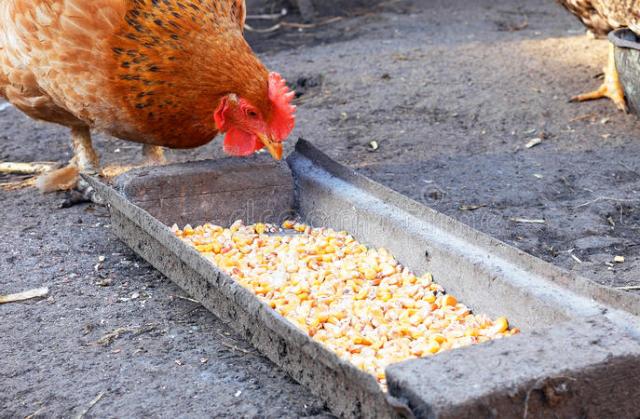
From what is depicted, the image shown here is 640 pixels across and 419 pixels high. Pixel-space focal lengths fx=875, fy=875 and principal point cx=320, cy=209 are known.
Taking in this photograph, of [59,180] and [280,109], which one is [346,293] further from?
[59,180]

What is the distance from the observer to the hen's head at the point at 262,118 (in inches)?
142

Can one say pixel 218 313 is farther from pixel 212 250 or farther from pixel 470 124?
pixel 470 124

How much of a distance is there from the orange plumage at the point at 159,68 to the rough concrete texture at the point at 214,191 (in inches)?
6.7

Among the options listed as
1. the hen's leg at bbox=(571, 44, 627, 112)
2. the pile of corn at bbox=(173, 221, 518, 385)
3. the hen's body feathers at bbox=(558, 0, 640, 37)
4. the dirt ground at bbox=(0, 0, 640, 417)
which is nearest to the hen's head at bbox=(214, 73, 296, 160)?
the pile of corn at bbox=(173, 221, 518, 385)

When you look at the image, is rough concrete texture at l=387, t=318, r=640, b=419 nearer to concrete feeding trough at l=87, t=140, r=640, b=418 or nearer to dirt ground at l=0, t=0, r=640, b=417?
concrete feeding trough at l=87, t=140, r=640, b=418

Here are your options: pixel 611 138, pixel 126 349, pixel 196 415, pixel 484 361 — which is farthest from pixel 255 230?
pixel 611 138

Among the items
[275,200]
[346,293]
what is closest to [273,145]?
[275,200]

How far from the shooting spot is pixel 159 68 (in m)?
3.61

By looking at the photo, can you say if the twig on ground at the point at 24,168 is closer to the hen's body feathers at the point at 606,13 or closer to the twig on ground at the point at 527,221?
the twig on ground at the point at 527,221

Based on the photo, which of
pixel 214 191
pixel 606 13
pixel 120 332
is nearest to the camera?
pixel 120 332

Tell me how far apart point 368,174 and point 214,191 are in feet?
3.83

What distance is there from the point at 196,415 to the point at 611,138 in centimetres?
337

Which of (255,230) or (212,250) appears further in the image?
(255,230)

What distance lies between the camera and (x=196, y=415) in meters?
2.64
